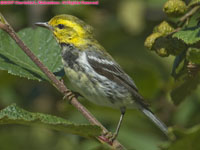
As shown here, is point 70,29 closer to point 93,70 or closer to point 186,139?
point 93,70

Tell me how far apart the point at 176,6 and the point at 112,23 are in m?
3.58

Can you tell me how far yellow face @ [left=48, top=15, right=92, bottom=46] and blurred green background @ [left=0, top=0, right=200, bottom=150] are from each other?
47 cm

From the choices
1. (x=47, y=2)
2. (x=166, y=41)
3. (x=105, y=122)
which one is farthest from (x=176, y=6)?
(x=47, y=2)

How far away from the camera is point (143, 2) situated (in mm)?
5621

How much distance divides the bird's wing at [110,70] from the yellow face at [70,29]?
0.73 feet

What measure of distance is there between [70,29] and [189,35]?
209cm

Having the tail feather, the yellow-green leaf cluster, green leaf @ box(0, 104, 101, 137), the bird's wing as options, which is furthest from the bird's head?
green leaf @ box(0, 104, 101, 137)

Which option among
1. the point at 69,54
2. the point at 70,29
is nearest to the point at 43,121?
the point at 69,54

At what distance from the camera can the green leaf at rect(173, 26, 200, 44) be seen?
221 cm

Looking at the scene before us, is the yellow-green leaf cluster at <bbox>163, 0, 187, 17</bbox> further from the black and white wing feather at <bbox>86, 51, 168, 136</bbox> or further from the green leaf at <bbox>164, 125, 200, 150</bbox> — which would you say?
the black and white wing feather at <bbox>86, 51, 168, 136</bbox>

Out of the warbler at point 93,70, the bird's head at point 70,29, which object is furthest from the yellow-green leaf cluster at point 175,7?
the bird's head at point 70,29

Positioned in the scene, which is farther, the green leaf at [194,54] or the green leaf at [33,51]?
the green leaf at [33,51]

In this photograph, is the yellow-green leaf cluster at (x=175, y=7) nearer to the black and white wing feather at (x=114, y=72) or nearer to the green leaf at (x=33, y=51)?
the green leaf at (x=33, y=51)

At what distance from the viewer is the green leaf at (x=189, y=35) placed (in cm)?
221
